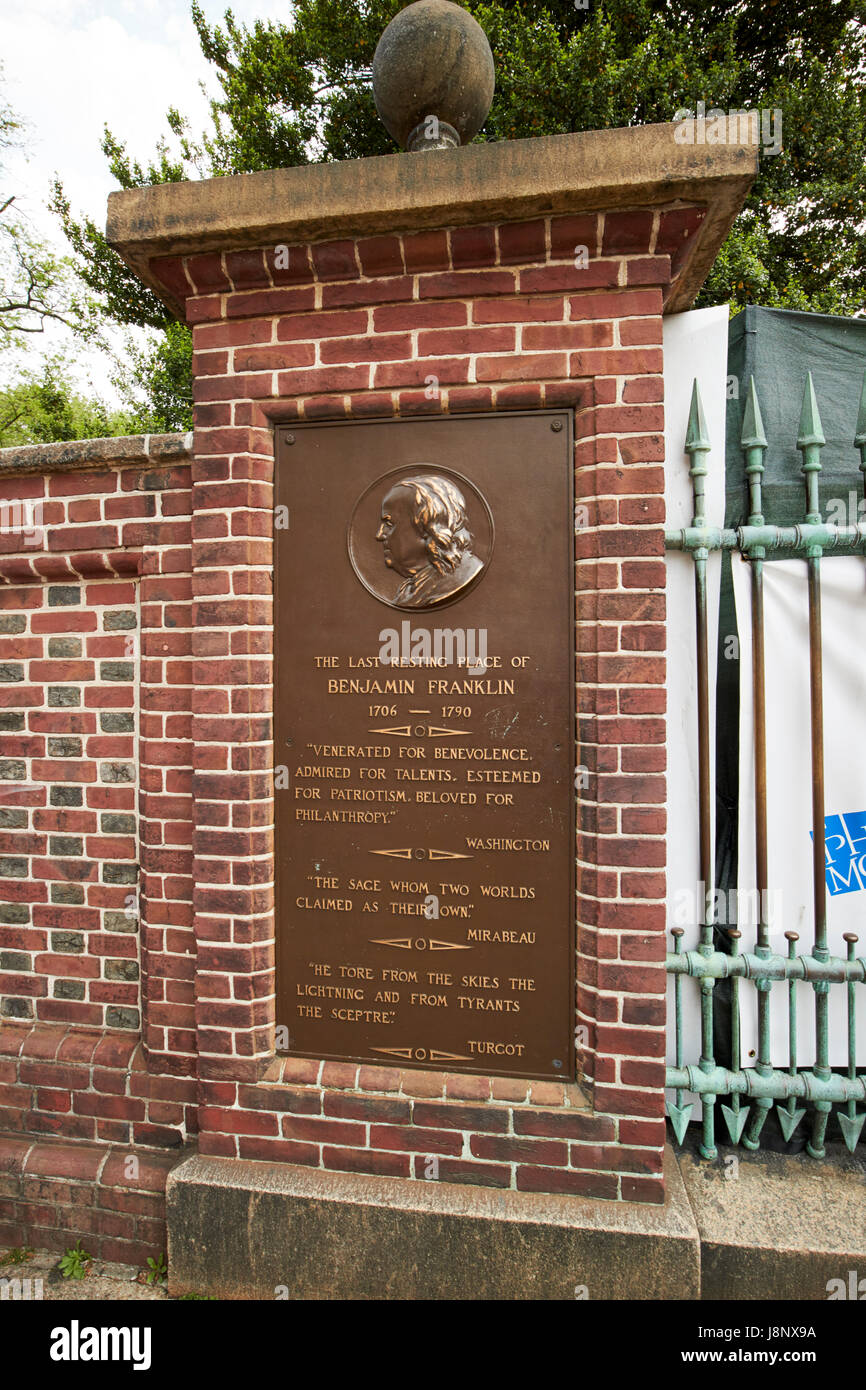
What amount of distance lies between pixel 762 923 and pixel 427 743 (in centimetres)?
127

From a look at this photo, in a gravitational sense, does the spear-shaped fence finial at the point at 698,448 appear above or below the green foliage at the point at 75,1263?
above

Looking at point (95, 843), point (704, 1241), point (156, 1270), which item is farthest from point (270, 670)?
point (704, 1241)

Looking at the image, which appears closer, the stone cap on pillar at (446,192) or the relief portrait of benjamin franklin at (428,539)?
the stone cap on pillar at (446,192)

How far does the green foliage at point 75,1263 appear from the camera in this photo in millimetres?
2494

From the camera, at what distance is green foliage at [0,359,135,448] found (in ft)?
53.1

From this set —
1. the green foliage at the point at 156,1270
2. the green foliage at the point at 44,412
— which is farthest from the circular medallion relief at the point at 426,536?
the green foliage at the point at 44,412

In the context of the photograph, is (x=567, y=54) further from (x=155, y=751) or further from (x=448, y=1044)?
(x=448, y=1044)

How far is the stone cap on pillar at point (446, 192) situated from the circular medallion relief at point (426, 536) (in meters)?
0.73

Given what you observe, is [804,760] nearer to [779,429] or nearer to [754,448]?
[754,448]

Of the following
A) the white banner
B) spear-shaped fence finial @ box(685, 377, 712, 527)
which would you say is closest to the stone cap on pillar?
spear-shaped fence finial @ box(685, 377, 712, 527)

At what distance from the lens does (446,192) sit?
2.07 m

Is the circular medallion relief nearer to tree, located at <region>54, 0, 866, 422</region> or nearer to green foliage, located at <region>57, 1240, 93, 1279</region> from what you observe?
green foliage, located at <region>57, 1240, 93, 1279</region>

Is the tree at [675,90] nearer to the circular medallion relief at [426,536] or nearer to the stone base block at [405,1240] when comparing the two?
the circular medallion relief at [426,536]

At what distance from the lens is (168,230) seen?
7.28ft
